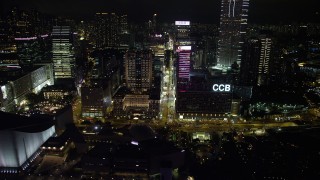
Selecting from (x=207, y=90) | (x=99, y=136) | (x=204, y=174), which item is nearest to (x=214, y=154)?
(x=204, y=174)

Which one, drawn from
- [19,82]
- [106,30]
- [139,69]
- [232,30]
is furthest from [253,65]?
[106,30]

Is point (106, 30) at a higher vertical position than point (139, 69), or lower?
higher

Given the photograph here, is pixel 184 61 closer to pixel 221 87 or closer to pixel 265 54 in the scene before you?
pixel 221 87

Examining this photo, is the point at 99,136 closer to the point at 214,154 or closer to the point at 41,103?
the point at 214,154

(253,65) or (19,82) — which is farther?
(253,65)

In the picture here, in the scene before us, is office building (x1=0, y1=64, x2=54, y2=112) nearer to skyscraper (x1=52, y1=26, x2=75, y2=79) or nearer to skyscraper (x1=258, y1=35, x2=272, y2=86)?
skyscraper (x1=52, y1=26, x2=75, y2=79)

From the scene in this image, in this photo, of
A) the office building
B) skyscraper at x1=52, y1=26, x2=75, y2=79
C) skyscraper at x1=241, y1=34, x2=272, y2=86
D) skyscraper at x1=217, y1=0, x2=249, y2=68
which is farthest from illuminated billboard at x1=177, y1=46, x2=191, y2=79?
the office building
